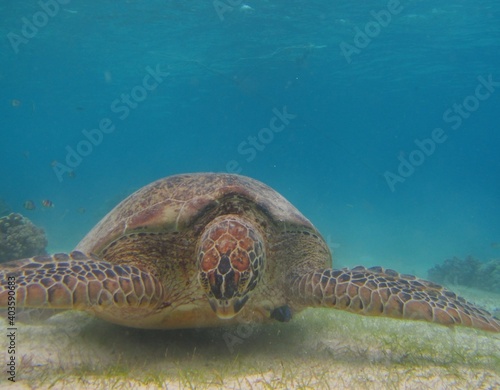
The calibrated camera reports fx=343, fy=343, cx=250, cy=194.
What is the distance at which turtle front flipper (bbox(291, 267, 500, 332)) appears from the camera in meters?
3.30

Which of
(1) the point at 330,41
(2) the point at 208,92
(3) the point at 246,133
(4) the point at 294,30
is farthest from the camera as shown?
(3) the point at 246,133

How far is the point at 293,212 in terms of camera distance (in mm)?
4934

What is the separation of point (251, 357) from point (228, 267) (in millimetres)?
1121

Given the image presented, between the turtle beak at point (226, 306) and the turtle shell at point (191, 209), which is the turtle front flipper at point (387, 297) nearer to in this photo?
the turtle shell at point (191, 209)

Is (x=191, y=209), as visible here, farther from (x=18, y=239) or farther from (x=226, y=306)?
(x=18, y=239)

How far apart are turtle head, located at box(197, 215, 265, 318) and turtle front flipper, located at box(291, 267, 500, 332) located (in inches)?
31.9

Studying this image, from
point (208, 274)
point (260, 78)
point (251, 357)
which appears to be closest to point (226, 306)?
point (208, 274)

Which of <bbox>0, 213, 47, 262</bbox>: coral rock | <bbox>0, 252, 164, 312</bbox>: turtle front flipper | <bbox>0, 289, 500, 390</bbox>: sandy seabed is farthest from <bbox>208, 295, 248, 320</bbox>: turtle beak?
<bbox>0, 213, 47, 262</bbox>: coral rock

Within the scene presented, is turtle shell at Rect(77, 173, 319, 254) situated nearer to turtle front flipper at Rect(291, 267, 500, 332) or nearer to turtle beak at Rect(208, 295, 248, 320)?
turtle front flipper at Rect(291, 267, 500, 332)

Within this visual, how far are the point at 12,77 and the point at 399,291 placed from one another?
168 ft

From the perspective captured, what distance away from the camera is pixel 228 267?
3.15m

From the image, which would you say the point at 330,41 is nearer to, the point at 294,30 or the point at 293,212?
the point at 294,30

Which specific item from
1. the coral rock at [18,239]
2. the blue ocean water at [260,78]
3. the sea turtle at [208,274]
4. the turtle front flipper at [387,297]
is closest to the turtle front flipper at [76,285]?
the sea turtle at [208,274]

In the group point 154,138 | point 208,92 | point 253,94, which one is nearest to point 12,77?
point 208,92
